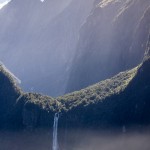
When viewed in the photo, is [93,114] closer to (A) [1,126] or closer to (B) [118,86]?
(B) [118,86]

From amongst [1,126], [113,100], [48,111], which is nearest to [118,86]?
[113,100]

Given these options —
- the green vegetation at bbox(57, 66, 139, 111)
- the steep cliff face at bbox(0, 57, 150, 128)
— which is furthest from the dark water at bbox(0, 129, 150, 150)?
the green vegetation at bbox(57, 66, 139, 111)

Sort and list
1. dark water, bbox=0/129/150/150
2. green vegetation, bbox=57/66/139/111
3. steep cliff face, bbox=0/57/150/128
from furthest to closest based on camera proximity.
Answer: green vegetation, bbox=57/66/139/111, steep cliff face, bbox=0/57/150/128, dark water, bbox=0/129/150/150

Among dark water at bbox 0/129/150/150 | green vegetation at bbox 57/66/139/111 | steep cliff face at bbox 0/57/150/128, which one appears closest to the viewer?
dark water at bbox 0/129/150/150

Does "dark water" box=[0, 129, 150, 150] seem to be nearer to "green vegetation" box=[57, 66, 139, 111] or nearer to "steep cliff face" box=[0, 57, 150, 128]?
"steep cliff face" box=[0, 57, 150, 128]

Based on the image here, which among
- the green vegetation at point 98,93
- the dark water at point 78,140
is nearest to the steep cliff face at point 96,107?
the green vegetation at point 98,93

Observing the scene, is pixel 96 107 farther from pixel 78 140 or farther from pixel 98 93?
pixel 78 140

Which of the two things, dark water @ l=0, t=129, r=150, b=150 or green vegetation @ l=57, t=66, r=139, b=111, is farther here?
green vegetation @ l=57, t=66, r=139, b=111

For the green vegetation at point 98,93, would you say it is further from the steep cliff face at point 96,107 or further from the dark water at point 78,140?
Answer: the dark water at point 78,140

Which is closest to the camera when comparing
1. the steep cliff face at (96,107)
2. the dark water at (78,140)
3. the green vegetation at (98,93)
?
the dark water at (78,140)
